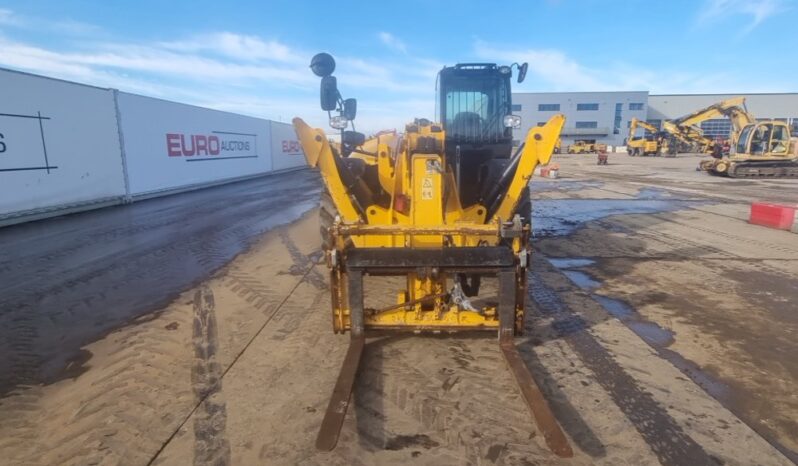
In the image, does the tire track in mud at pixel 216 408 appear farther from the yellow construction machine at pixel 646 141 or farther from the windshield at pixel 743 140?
the yellow construction machine at pixel 646 141

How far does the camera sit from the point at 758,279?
5.65 metres

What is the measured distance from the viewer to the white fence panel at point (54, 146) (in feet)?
29.6

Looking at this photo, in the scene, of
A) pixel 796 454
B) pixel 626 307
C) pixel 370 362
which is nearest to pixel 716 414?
pixel 796 454

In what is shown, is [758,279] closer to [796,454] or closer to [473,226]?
[796,454]

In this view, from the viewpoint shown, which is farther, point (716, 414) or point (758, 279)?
point (758, 279)

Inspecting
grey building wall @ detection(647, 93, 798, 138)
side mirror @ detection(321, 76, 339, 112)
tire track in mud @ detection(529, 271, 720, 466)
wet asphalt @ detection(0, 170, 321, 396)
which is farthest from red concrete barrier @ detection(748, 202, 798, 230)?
grey building wall @ detection(647, 93, 798, 138)

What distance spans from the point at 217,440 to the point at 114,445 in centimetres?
61

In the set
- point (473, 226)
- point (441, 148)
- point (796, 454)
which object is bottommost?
point (796, 454)

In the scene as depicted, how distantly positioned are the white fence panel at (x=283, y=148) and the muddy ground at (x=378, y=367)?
17.7 metres

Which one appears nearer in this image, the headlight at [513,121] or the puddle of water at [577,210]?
the headlight at [513,121]

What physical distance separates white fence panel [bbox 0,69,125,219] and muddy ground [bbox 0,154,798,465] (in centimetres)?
347

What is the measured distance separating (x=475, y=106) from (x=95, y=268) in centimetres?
613

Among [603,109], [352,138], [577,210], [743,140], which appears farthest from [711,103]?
[352,138]

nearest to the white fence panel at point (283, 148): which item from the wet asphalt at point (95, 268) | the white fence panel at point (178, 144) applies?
the white fence panel at point (178, 144)
